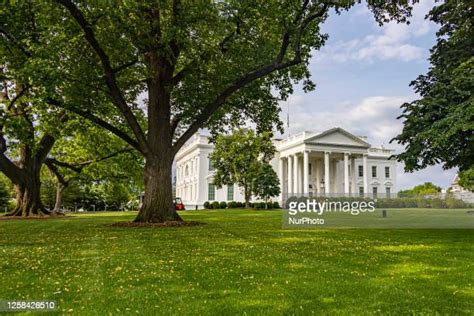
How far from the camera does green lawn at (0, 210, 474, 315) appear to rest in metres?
4.37

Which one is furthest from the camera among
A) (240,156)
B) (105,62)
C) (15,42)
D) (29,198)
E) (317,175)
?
(317,175)

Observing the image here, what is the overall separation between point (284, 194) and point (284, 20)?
46.7m

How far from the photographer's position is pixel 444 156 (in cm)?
1338

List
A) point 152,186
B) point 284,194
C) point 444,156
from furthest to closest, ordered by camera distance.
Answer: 1. point 284,194
2. point 152,186
3. point 444,156

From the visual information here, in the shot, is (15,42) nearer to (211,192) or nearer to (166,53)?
(166,53)

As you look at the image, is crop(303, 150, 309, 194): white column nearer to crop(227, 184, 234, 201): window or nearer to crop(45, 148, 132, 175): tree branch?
crop(227, 184, 234, 201): window

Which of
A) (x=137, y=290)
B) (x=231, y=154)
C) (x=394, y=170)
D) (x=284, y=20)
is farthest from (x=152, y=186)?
(x=394, y=170)

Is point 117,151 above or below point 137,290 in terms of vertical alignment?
above

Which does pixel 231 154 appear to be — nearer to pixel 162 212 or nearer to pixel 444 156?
pixel 162 212

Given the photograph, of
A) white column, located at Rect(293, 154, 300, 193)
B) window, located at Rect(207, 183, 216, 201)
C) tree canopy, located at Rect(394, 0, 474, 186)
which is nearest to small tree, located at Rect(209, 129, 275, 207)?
white column, located at Rect(293, 154, 300, 193)

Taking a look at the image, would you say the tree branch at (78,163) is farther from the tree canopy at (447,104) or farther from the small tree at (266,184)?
the small tree at (266,184)

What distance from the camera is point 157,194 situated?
16141 mm

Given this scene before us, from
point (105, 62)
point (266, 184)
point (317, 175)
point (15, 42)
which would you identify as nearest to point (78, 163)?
point (15, 42)

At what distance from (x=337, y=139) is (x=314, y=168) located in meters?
7.94
